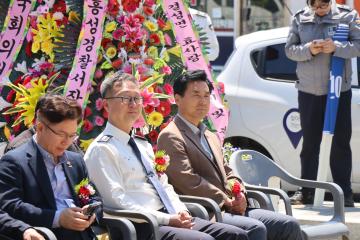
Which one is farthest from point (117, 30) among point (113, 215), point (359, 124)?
point (359, 124)

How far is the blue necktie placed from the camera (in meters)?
5.71

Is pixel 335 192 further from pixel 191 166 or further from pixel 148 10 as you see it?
pixel 148 10

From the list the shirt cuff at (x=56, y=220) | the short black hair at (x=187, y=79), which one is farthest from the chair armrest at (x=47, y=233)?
the short black hair at (x=187, y=79)

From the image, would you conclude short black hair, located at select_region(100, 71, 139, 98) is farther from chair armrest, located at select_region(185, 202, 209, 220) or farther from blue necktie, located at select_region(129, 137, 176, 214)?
chair armrest, located at select_region(185, 202, 209, 220)

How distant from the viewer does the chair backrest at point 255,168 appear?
680 centimetres

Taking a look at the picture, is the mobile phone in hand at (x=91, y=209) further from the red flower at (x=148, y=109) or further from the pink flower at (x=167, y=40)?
the pink flower at (x=167, y=40)

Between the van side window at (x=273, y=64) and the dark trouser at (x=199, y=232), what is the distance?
3883mm

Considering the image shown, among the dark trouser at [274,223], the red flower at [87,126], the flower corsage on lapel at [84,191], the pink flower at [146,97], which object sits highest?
the pink flower at [146,97]

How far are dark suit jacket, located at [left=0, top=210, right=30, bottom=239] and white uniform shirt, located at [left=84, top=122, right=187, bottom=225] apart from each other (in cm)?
79

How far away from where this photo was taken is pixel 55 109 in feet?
16.5

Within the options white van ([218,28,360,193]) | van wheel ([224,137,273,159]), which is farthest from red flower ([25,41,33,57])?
van wheel ([224,137,273,159])

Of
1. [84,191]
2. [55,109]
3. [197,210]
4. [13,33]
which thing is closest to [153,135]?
[13,33]

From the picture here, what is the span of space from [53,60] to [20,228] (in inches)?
91.5

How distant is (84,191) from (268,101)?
4.38 m
